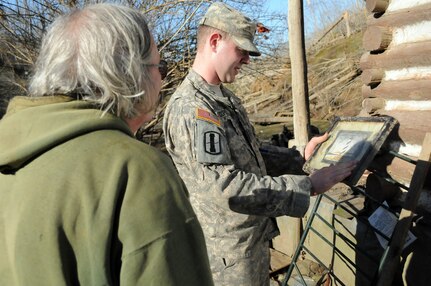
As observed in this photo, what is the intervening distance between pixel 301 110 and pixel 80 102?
420 cm

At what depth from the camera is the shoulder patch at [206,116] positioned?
2215mm

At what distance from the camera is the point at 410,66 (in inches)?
123

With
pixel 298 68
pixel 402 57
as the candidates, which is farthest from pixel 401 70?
pixel 298 68

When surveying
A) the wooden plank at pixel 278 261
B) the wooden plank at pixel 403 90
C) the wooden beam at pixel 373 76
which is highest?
the wooden beam at pixel 373 76

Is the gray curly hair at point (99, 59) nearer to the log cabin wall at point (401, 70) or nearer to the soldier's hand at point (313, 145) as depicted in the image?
the soldier's hand at point (313, 145)

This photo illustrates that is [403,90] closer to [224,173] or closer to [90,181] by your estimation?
[224,173]

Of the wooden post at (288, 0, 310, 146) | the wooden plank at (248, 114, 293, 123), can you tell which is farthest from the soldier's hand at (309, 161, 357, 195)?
the wooden plank at (248, 114, 293, 123)

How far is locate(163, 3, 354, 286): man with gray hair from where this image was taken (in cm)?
218

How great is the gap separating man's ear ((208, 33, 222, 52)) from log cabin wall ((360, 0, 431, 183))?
5.01 ft

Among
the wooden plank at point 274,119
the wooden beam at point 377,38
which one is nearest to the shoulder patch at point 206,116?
the wooden beam at point 377,38

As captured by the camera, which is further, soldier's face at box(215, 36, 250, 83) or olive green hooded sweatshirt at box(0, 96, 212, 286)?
soldier's face at box(215, 36, 250, 83)

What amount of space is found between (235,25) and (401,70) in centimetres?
160

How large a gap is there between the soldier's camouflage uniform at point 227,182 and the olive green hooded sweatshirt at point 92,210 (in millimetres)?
1045

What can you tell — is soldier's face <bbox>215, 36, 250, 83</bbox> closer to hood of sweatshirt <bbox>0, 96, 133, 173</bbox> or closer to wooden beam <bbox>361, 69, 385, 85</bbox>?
hood of sweatshirt <bbox>0, 96, 133, 173</bbox>
